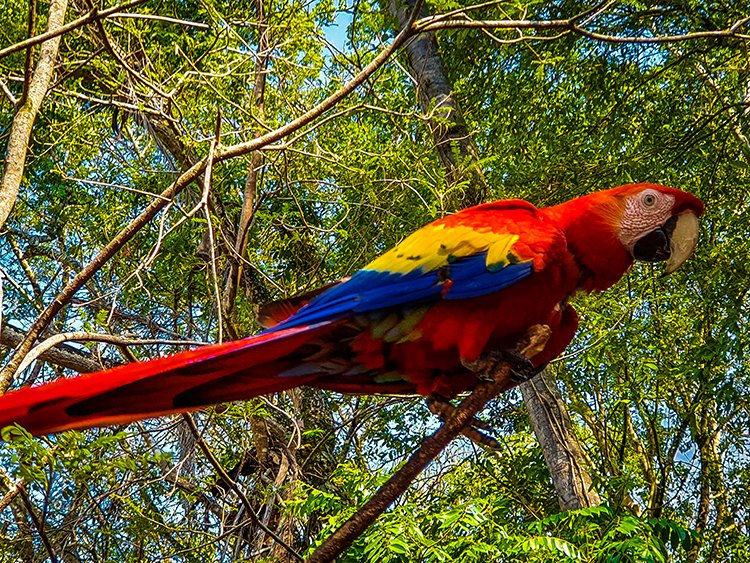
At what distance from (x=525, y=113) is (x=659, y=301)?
1.20 meters

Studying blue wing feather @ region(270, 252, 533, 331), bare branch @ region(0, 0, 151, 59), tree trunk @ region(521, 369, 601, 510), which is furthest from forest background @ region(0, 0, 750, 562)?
blue wing feather @ region(270, 252, 533, 331)

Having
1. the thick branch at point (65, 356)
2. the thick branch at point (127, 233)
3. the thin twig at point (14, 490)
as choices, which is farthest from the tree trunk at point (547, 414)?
the thin twig at point (14, 490)

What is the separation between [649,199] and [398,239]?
233 cm

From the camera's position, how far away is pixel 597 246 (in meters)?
1.35

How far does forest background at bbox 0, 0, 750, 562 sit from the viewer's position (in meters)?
3.00

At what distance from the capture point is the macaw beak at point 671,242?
1.38 metres

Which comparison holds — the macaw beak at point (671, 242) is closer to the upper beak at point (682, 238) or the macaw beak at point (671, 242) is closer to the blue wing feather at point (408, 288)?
the upper beak at point (682, 238)

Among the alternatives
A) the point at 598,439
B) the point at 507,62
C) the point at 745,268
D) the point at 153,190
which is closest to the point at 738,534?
Result: the point at 598,439

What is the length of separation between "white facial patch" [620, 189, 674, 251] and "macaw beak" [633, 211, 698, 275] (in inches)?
0.5

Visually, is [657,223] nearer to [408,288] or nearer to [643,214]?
[643,214]

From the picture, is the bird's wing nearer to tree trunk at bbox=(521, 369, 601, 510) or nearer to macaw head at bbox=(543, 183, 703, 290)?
macaw head at bbox=(543, 183, 703, 290)

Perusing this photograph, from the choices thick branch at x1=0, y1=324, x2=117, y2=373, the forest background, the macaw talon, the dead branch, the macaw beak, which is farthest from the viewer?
thick branch at x1=0, y1=324, x2=117, y2=373

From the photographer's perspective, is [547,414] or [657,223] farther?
[547,414]

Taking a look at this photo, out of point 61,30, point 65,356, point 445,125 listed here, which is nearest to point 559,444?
point 445,125
